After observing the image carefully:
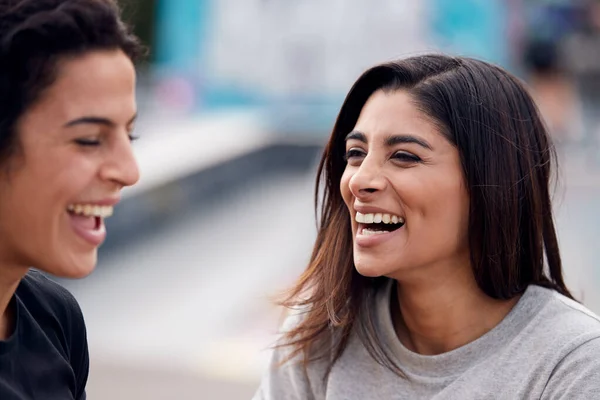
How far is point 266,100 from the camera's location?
14.8 m

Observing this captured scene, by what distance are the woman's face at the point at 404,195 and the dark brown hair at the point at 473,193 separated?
1.4 inches

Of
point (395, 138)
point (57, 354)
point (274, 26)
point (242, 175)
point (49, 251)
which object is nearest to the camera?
point (49, 251)

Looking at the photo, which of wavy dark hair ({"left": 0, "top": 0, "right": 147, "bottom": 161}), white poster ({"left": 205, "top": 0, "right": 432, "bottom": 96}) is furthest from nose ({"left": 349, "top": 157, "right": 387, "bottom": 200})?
white poster ({"left": 205, "top": 0, "right": 432, "bottom": 96})

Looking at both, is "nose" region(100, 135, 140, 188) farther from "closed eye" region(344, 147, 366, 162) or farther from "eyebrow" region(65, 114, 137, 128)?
"closed eye" region(344, 147, 366, 162)

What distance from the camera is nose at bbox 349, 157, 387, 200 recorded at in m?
2.29

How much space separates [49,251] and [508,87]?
4.20 ft

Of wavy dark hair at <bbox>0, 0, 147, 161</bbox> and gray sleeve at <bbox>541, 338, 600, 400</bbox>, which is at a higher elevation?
wavy dark hair at <bbox>0, 0, 147, 161</bbox>

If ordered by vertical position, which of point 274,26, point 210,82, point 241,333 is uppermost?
point 274,26

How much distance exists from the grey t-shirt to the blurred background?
305 centimetres

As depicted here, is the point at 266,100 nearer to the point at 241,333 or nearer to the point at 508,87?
the point at 241,333

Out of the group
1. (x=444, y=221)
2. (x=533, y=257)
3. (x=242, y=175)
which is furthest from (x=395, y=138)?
(x=242, y=175)

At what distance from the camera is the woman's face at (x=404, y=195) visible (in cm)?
230

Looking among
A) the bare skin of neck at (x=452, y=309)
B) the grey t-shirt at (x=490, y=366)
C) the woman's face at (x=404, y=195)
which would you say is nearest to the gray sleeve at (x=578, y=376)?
the grey t-shirt at (x=490, y=366)

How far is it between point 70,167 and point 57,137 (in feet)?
0.19
